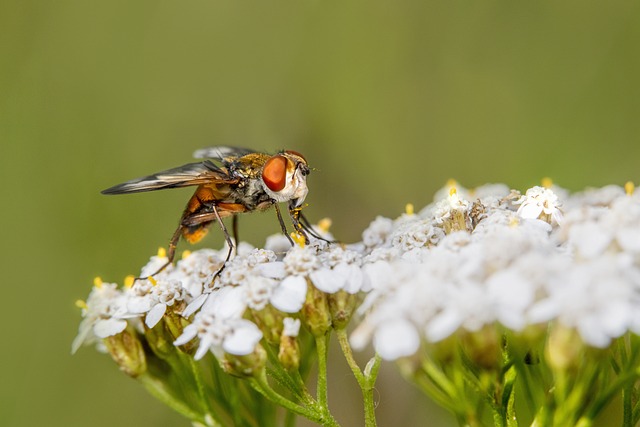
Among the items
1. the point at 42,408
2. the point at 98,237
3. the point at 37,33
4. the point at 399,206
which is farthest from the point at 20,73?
the point at 399,206

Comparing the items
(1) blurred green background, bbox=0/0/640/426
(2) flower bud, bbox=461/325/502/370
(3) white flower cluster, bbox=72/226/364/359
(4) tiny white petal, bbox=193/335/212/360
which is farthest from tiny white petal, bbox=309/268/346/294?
(1) blurred green background, bbox=0/0/640/426

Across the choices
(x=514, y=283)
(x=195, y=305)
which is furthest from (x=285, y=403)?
(x=514, y=283)

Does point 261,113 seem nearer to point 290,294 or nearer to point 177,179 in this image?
point 177,179

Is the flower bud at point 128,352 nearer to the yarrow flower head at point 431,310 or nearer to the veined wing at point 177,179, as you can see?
the yarrow flower head at point 431,310

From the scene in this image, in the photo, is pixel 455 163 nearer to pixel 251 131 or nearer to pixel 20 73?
A: pixel 251 131

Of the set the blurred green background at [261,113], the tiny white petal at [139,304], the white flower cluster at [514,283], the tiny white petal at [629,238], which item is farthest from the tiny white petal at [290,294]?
the blurred green background at [261,113]
